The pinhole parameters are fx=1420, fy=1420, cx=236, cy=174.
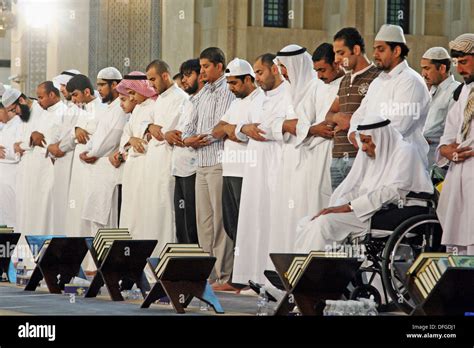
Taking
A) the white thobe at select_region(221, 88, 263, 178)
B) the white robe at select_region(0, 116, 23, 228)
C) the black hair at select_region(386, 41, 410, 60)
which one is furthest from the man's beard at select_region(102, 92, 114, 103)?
the black hair at select_region(386, 41, 410, 60)

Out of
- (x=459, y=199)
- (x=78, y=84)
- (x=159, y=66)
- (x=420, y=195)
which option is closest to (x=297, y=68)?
(x=159, y=66)

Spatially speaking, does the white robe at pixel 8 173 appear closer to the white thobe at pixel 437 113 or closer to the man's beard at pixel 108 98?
the man's beard at pixel 108 98

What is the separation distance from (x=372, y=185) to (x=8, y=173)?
6.19 meters

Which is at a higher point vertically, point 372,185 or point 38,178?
point 372,185

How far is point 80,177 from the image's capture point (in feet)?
43.0

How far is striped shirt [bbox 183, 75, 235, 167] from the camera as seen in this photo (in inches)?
452

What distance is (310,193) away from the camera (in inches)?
406

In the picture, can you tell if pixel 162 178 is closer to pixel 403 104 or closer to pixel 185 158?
pixel 185 158

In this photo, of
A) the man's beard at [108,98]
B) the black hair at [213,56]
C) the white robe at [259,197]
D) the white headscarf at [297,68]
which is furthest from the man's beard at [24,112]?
the white headscarf at [297,68]

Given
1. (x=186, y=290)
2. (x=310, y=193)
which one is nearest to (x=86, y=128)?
(x=310, y=193)

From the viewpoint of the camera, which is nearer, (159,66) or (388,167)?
(388,167)

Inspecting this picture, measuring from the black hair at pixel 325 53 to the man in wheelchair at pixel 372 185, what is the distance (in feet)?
3.46

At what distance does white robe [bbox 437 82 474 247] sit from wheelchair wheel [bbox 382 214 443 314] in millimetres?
109

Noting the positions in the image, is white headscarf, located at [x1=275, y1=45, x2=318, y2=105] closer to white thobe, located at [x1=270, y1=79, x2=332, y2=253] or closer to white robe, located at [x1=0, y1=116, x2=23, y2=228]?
white thobe, located at [x1=270, y1=79, x2=332, y2=253]
